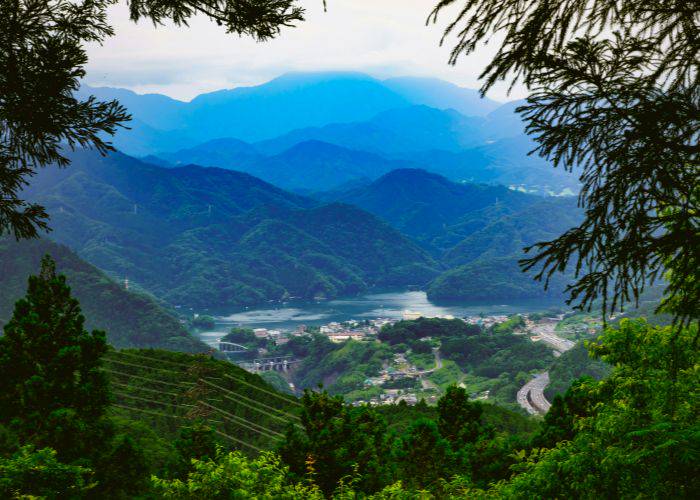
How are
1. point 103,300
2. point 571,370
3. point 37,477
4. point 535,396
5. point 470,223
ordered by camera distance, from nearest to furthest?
1. point 37,477
2. point 535,396
3. point 571,370
4. point 103,300
5. point 470,223

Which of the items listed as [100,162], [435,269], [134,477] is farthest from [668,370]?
[100,162]

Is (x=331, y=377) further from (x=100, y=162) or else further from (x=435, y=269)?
(x=100, y=162)

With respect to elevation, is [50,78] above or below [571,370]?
above

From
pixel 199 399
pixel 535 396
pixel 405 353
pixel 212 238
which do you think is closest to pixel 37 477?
pixel 199 399

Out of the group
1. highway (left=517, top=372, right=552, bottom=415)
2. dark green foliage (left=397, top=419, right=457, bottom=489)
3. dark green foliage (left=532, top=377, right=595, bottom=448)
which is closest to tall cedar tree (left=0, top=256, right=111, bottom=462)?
dark green foliage (left=397, top=419, right=457, bottom=489)

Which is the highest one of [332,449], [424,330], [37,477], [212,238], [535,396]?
[212,238]

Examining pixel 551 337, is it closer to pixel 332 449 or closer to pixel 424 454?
pixel 424 454
